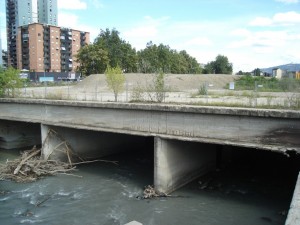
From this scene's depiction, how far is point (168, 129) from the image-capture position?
1638 centimetres

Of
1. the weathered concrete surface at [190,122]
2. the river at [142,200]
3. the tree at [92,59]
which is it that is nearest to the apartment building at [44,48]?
the tree at [92,59]

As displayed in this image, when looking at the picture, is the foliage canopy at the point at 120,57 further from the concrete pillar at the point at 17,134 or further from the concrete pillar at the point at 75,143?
the concrete pillar at the point at 75,143

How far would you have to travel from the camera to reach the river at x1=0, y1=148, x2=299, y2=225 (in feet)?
46.3

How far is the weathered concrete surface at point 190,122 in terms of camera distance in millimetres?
13641

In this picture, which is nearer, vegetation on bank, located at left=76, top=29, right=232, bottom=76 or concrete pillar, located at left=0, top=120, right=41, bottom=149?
concrete pillar, located at left=0, top=120, right=41, bottom=149

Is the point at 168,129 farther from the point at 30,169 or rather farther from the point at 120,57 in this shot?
the point at 120,57

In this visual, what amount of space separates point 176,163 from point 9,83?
1754cm

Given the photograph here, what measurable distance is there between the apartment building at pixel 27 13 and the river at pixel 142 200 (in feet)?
432

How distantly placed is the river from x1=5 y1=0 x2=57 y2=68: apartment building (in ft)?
432

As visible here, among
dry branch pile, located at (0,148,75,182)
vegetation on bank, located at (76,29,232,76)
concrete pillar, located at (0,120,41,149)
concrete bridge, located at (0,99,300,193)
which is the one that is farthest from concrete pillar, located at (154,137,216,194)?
vegetation on bank, located at (76,29,232,76)

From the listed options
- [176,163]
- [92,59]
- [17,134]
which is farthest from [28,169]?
[92,59]

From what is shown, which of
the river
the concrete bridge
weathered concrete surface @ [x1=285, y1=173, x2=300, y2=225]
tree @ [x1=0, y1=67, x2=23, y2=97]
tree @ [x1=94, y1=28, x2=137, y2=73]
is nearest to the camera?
weathered concrete surface @ [x1=285, y1=173, x2=300, y2=225]

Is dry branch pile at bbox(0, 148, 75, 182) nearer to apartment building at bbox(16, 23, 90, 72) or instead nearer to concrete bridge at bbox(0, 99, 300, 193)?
concrete bridge at bbox(0, 99, 300, 193)

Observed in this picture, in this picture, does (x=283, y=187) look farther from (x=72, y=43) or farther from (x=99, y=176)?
(x=72, y=43)
